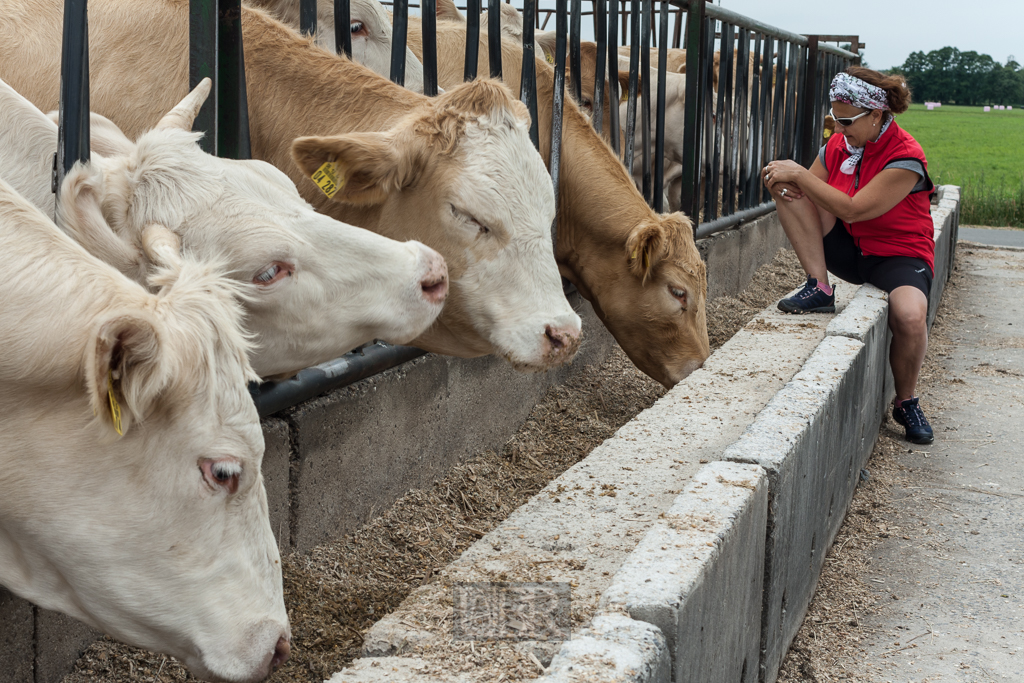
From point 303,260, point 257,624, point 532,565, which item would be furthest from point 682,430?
point 257,624

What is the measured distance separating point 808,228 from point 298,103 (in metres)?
3.37

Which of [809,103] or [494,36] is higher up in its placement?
[494,36]

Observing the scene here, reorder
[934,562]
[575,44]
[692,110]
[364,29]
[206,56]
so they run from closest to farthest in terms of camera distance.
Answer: [206,56], [934,562], [364,29], [575,44], [692,110]

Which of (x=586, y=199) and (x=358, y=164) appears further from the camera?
(x=586, y=199)

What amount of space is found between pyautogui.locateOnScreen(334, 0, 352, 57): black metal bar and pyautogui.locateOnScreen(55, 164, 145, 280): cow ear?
55.4 inches

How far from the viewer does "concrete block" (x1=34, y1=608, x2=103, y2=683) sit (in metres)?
2.21

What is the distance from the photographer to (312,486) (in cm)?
292

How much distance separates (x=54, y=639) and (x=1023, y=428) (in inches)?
176

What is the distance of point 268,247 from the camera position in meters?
2.04

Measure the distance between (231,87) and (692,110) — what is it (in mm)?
4002

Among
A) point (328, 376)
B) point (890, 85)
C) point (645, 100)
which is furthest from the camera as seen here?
point (645, 100)

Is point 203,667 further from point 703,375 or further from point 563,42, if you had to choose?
point 563,42

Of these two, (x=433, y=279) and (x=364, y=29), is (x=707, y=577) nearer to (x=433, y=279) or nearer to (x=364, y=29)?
(x=433, y=279)

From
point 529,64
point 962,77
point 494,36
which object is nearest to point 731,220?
point 529,64
